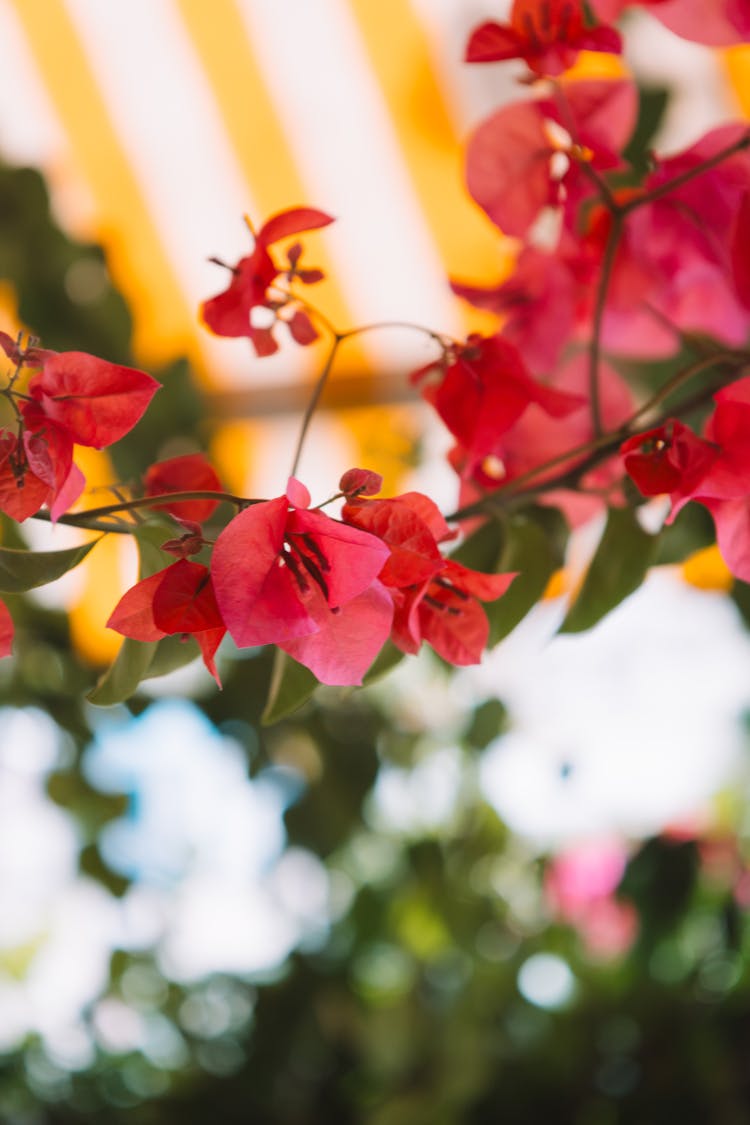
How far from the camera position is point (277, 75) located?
1.51 metres

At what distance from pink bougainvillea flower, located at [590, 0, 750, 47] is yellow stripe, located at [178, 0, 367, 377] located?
45.2 inches

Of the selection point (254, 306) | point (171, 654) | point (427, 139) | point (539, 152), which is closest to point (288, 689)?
point (171, 654)

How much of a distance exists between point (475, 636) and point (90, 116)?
1502mm

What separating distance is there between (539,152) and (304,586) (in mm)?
243

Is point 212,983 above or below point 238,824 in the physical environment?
below

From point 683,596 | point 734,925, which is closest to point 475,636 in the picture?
point 734,925

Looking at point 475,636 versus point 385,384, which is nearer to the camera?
point 475,636

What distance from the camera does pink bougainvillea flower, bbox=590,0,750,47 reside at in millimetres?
355

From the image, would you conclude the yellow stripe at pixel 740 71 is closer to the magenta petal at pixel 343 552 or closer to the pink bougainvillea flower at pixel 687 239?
the pink bougainvillea flower at pixel 687 239

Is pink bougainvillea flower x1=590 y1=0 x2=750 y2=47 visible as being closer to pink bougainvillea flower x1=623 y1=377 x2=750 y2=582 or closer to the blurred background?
pink bougainvillea flower x1=623 y1=377 x2=750 y2=582

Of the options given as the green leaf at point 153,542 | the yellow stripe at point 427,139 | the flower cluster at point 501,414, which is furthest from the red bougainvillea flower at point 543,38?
the yellow stripe at point 427,139

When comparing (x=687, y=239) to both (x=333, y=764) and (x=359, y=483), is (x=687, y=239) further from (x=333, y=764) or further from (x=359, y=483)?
(x=333, y=764)

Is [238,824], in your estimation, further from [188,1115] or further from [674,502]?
[674,502]

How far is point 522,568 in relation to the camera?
0.40 m
